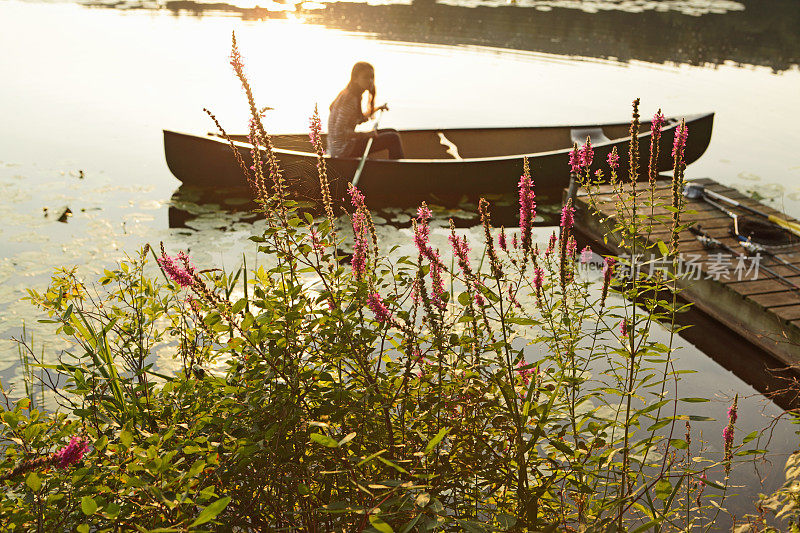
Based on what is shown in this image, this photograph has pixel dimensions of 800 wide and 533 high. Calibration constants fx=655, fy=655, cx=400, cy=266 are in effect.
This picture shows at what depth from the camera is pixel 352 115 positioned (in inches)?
311

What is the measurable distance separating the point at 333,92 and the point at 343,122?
7.91 metres

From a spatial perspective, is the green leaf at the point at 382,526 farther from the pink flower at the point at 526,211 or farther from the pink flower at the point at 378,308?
the pink flower at the point at 526,211

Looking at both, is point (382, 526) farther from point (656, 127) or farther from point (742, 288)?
point (742, 288)

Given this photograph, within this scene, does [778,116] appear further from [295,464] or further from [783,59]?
[295,464]

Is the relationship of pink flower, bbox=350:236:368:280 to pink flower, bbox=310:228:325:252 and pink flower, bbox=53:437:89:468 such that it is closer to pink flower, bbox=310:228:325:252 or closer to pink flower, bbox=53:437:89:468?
pink flower, bbox=310:228:325:252

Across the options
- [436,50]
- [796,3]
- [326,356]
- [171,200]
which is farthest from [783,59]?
[326,356]

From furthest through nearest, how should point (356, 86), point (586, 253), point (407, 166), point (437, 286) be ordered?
1. point (407, 166)
2. point (356, 86)
3. point (586, 253)
4. point (437, 286)

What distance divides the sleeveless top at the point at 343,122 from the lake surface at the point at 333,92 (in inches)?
41.3

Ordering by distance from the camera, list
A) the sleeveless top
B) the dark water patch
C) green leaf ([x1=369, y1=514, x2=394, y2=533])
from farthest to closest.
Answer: the dark water patch, the sleeveless top, green leaf ([x1=369, y1=514, x2=394, y2=533])

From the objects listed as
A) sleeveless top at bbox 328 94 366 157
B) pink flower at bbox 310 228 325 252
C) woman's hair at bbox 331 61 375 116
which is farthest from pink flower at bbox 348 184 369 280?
sleeveless top at bbox 328 94 366 157

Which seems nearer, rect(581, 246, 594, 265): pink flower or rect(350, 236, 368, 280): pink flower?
rect(350, 236, 368, 280): pink flower

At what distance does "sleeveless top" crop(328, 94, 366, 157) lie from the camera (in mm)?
7852

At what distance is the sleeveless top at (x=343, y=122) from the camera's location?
309 inches

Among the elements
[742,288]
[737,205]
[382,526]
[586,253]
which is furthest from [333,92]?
[382,526]
